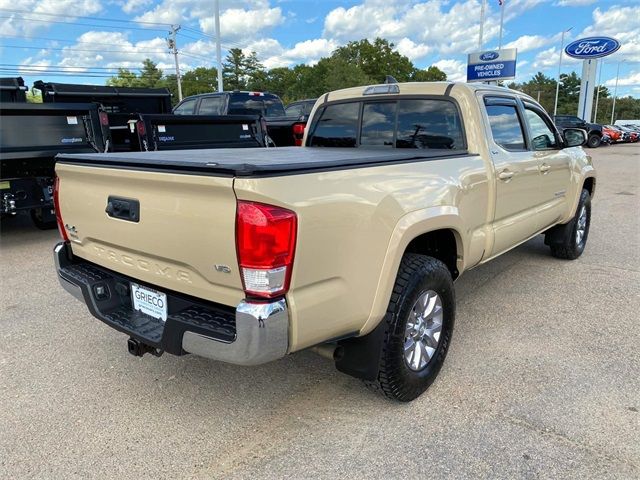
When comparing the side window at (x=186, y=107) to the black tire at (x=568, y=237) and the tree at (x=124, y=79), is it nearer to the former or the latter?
the black tire at (x=568, y=237)

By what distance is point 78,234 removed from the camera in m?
3.00

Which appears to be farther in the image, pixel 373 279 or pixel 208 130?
pixel 208 130

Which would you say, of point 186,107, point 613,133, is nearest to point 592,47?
point 613,133

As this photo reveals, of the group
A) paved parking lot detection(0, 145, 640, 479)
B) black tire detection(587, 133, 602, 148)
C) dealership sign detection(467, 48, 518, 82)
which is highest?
dealership sign detection(467, 48, 518, 82)

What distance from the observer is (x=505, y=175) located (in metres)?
3.83

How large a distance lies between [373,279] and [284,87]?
7574cm

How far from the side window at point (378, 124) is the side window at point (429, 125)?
0.26 feet

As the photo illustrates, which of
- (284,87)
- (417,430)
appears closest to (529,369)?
(417,430)

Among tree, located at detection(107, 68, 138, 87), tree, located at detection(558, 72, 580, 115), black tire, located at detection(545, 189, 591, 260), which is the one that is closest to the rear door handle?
black tire, located at detection(545, 189, 591, 260)

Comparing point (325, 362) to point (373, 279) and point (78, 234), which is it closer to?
point (373, 279)

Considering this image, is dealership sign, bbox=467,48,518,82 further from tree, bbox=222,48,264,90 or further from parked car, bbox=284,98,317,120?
tree, bbox=222,48,264,90

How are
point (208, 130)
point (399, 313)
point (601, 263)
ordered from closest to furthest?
point (399, 313), point (601, 263), point (208, 130)

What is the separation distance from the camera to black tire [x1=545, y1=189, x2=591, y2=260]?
5.62 meters

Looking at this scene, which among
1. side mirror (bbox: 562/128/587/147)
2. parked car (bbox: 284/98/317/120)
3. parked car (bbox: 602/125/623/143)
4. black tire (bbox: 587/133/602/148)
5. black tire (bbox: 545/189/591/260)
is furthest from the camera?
parked car (bbox: 602/125/623/143)
